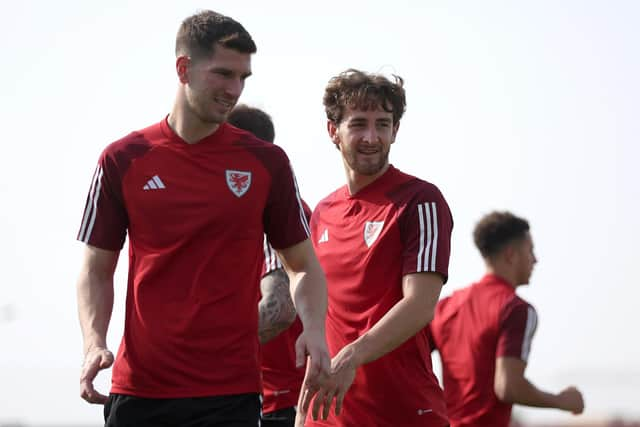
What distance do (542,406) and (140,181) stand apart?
4.30m

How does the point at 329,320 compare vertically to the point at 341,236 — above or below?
below

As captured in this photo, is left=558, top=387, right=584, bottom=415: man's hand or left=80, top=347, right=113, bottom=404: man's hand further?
left=558, top=387, right=584, bottom=415: man's hand

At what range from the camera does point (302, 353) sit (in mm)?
5375

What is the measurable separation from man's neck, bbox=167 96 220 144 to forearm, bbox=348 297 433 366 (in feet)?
4.33

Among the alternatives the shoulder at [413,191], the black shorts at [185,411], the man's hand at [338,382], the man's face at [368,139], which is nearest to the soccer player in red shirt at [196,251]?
the black shorts at [185,411]

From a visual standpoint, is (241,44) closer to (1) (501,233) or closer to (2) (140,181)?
(2) (140,181)

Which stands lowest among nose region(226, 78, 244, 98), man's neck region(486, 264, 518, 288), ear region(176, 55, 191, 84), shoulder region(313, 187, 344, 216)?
man's neck region(486, 264, 518, 288)

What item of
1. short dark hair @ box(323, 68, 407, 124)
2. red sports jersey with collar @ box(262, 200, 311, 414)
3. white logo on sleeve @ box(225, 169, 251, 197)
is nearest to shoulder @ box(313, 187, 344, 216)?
red sports jersey with collar @ box(262, 200, 311, 414)

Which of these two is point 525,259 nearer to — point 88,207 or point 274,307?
point 274,307

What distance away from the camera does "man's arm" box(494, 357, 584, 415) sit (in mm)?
8805

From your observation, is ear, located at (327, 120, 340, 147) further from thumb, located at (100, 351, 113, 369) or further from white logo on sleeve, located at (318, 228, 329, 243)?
thumb, located at (100, 351, 113, 369)

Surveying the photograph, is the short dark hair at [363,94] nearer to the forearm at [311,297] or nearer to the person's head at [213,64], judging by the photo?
the person's head at [213,64]

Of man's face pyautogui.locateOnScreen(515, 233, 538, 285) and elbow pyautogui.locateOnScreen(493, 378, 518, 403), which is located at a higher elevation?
man's face pyautogui.locateOnScreen(515, 233, 538, 285)

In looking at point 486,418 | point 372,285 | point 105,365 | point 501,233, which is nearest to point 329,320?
point 372,285
